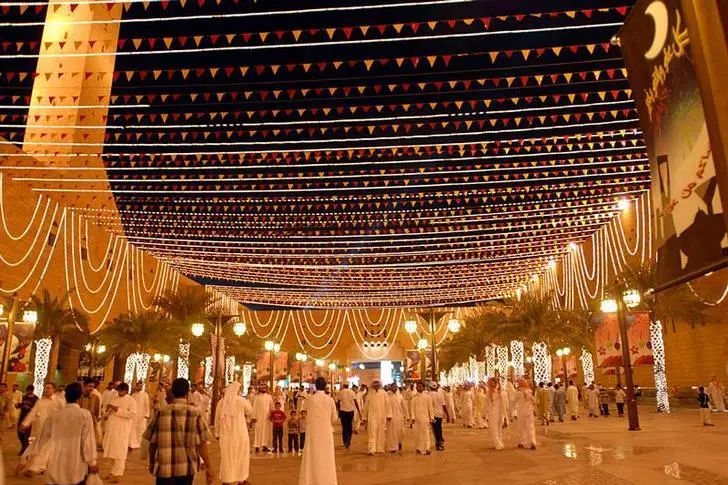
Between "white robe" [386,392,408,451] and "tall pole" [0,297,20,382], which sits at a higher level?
"tall pole" [0,297,20,382]

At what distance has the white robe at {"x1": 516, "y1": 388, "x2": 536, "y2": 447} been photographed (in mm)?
15266

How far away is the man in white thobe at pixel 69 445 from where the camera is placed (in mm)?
6371

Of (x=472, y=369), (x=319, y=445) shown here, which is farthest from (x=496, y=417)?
(x=472, y=369)

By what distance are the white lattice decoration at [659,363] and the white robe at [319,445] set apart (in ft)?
65.4

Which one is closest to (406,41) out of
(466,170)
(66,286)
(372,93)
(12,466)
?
(372,93)

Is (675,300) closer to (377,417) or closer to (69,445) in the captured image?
(377,417)

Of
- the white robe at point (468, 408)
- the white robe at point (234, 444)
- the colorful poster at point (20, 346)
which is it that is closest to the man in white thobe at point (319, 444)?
the white robe at point (234, 444)

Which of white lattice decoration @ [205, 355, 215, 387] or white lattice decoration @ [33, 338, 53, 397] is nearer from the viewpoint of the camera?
white lattice decoration @ [33, 338, 53, 397]

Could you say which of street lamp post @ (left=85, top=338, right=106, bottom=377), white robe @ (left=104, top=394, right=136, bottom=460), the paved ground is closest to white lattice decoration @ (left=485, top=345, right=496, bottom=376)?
street lamp post @ (left=85, top=338, right=106, bottom=377)

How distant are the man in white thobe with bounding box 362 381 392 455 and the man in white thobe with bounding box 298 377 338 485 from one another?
5.99m

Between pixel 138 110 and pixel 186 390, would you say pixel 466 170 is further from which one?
pixel 186 390

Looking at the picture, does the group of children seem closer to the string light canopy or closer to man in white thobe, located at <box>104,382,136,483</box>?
man in white thobe, located at <box>104,382,136,483</box>

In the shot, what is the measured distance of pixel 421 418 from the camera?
50.0 ft

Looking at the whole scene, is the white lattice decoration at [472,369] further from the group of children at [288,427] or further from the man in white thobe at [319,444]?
the man in white thobe at [319,444]
